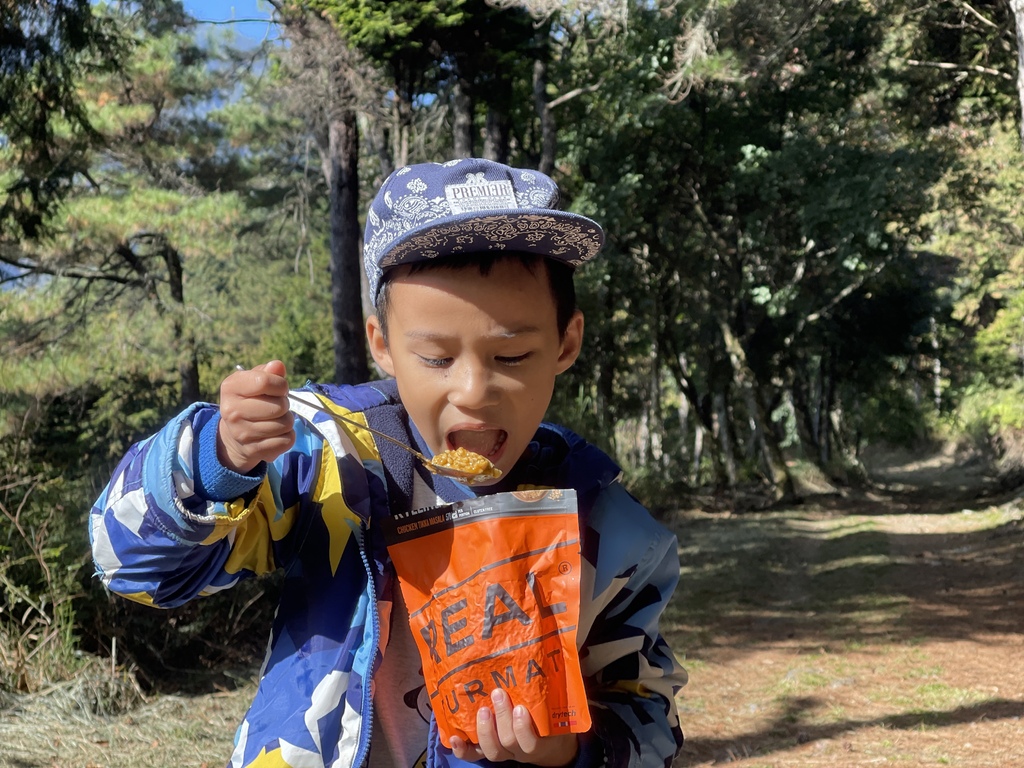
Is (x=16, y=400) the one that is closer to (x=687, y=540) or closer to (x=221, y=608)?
(x=221, y=608)

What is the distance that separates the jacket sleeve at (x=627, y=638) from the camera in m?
1.43

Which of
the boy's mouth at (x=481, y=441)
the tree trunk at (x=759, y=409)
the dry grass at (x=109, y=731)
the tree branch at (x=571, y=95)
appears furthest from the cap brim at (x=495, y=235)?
the tree trunk at (x=759, y=409)

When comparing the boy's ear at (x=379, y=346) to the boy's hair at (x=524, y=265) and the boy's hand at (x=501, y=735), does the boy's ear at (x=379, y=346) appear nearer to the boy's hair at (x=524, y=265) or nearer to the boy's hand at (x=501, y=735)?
the boy's hair at (x=524, y=265)

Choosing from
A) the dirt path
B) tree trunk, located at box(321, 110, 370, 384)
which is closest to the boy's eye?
the dirt path

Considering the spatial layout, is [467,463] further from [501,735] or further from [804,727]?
[804,727]

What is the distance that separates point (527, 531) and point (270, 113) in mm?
22390

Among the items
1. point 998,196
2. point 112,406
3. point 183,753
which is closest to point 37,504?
point 183,753

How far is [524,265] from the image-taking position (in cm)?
148

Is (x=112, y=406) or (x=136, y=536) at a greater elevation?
(x=112, y=406)

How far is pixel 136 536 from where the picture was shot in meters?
1.26

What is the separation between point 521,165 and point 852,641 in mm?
8668

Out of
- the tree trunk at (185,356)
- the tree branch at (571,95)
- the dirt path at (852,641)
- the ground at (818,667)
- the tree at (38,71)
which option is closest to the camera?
the ground at (818,667)

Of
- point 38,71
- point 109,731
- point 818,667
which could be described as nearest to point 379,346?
point 109,731

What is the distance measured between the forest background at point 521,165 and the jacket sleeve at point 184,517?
14.4ft
